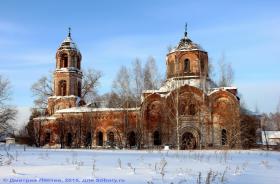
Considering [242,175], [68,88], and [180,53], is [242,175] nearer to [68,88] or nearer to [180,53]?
[180,53]

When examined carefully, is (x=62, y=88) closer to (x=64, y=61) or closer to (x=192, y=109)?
(x=64, y=61)

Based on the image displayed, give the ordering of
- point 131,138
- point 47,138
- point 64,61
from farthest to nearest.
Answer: point 64,61
point 47,138
point 131,138

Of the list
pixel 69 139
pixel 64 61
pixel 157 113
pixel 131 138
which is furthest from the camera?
pixel 64 61

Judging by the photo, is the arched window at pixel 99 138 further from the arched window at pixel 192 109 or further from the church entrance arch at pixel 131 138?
the arched window at pixel 192 109

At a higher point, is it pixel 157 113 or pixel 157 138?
pixel 157 113

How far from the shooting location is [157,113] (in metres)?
32.1

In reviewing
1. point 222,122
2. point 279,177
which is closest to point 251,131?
point 222,122

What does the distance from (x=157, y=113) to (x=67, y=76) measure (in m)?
10.9

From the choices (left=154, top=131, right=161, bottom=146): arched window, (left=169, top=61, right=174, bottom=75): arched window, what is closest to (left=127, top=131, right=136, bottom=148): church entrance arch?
(left=154, top=131, right=161, bottom=146): arched window

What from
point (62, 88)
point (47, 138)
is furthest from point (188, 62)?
point (47, 138)

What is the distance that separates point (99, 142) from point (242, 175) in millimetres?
28624

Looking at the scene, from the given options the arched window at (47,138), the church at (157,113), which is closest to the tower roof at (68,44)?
the church at (157,113)

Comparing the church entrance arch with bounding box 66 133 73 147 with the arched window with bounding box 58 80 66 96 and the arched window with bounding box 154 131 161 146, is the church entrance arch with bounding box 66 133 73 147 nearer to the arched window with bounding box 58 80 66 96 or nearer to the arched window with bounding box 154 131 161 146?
the arched window with bounding box 58 80 66 96

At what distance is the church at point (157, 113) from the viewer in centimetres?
3073
